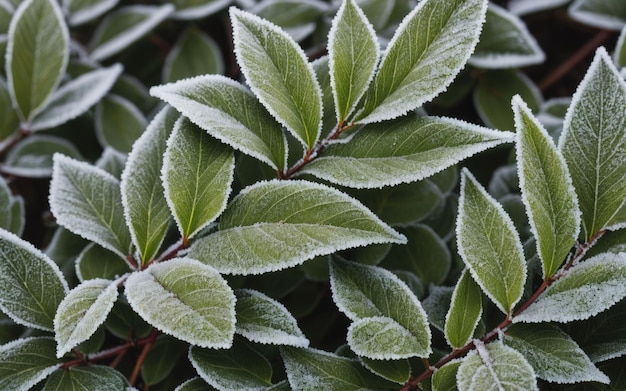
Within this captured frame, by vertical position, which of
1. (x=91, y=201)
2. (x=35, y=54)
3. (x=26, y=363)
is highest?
(x=35, y=54)

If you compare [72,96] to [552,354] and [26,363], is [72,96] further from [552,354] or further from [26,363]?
[552,354]

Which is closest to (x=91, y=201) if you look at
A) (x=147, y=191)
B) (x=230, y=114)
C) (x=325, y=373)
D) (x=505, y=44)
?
Result: (x=147, y=191)

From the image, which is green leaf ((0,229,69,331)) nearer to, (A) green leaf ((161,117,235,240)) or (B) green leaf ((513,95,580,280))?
(A) green leaf ((161,117,235,240))

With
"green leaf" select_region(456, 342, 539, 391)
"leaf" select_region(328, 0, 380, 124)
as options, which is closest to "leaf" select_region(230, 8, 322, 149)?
"leaf" select_region(328, 0, 380, 124)

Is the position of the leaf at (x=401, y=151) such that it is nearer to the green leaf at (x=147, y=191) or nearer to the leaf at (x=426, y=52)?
the leaf at (x=426, y=52)

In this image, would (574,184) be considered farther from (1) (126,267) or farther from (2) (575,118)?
(1) (126,267)

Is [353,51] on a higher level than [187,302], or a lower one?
higher

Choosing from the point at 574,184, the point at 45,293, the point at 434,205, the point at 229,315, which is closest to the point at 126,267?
the point at 45,293
